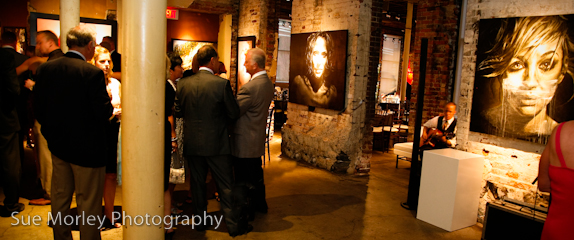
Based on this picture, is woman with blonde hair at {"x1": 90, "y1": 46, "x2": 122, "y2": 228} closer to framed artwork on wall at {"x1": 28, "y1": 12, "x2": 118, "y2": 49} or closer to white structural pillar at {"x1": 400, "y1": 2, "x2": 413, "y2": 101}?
framed artwork on wall at {"x1": 28, "y1": 12, "x2": 118, "y2": 49}

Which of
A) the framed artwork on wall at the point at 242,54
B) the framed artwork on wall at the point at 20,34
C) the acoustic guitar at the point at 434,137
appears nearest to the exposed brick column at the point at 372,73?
the acoustic guitar at the point at 434,137

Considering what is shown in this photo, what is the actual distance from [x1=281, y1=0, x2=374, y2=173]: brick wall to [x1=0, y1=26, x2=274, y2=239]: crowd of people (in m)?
2.47

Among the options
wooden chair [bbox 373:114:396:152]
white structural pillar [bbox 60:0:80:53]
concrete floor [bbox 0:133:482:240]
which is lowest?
concrete floor [bbox 0:133:482:240]

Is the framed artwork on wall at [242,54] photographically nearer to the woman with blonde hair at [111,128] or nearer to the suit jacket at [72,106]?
the woman with blonde hair at [111,128]

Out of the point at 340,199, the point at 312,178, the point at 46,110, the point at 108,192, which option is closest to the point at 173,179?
the point at 108,192

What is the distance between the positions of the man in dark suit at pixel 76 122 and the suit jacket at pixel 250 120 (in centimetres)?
140

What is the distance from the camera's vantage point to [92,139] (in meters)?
2.92

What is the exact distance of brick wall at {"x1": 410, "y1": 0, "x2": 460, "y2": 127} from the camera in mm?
7477

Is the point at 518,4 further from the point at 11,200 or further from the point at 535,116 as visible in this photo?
the point at 11,200

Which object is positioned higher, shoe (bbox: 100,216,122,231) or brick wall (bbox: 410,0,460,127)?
brick wall (bbox: 410,0,460,127)

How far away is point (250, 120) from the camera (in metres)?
4.09

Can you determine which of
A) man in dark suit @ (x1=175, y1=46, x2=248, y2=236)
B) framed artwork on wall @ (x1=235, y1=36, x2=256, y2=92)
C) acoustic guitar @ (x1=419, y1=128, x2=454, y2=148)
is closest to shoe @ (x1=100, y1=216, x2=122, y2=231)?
man in dark suit @ (x1=175, y1=46, x2=248, y2=236)

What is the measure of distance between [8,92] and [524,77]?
5.46m

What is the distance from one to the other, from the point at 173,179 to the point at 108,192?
0.66 metres
